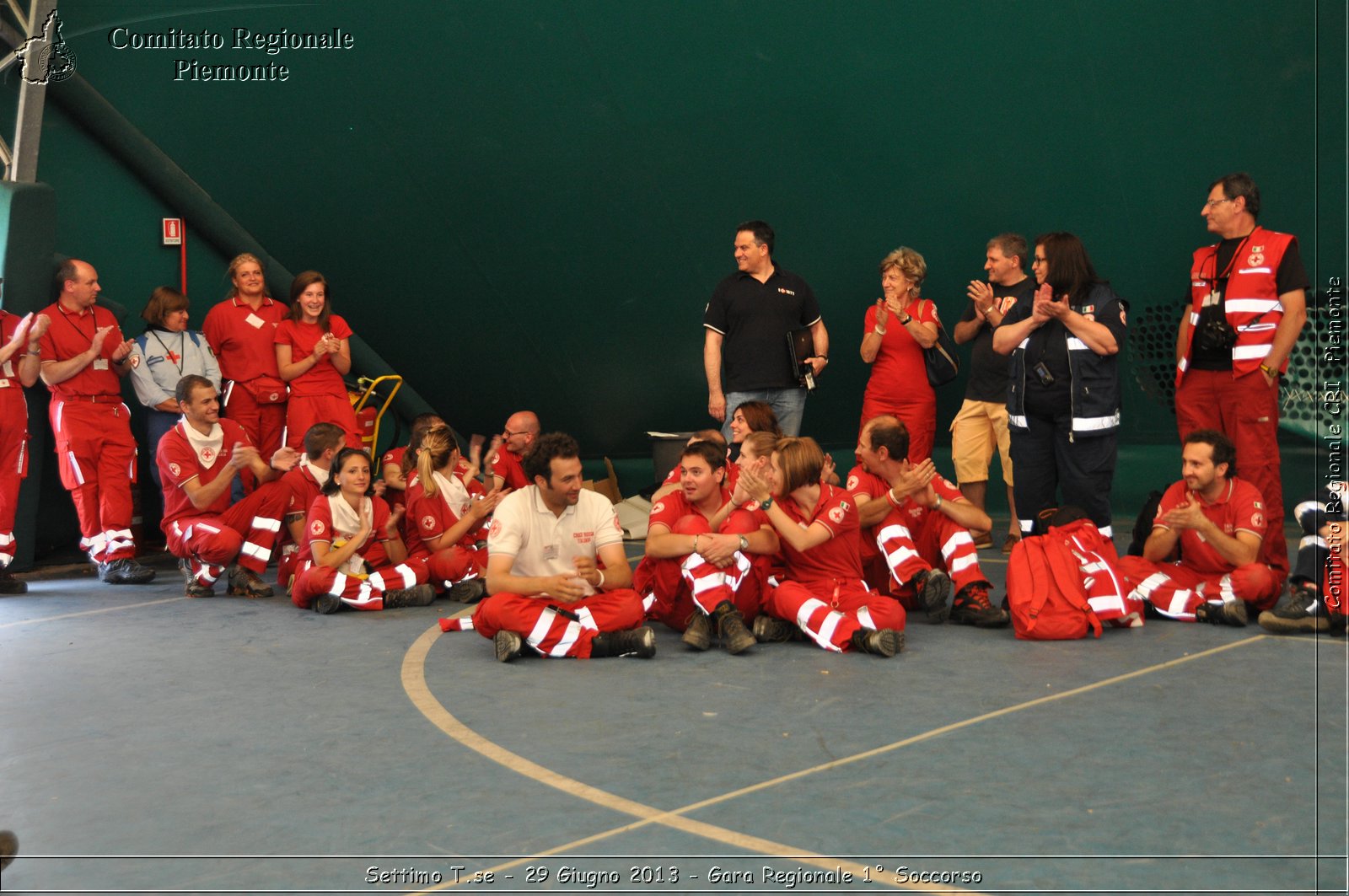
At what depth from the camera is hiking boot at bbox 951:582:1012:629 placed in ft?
18.5

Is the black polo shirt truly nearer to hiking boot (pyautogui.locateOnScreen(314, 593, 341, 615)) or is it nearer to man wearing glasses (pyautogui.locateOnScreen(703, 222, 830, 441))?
man wearing glasses (pyautogui.locateOnScreen(703, 222, 830, 441))

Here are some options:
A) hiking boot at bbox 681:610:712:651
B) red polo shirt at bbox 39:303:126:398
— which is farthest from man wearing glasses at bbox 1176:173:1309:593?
red polo shirt at bbox 39:303:126:398

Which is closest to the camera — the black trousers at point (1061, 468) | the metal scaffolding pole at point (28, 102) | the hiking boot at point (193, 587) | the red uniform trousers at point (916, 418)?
the black trousers at point (1061, 468)

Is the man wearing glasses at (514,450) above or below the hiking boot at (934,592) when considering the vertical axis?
above

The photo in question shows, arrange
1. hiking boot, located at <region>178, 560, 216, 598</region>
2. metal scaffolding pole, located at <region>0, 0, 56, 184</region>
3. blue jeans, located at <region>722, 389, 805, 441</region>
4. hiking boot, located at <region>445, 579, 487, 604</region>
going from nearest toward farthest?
hiking boot, located at <region>445, 579, 487, 604</region> < hiking boot, located at <region>178, 560, 216, 598</region> < blue jeans, located at <region>722, 389, 805, 441</region> < metal scaffolding pole, located at <region>0, 0, 56, 184</region>

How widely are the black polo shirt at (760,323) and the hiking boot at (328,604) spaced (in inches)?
103

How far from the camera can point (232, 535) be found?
6.77m

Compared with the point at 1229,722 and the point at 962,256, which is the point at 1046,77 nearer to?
the point at 962,256

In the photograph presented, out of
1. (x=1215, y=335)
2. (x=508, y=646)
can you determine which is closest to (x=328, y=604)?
(x=508, y=646)

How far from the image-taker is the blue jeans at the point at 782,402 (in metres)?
7.12

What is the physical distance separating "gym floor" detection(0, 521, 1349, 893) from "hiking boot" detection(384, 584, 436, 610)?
95 centimetres

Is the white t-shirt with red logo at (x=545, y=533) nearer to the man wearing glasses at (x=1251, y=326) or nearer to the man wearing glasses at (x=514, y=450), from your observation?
the man wearing glasses at (x=514, y=450)

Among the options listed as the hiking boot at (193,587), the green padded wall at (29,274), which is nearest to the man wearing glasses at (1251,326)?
the hiking boot at (193,587)

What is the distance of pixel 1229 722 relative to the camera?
3967 millimetres
